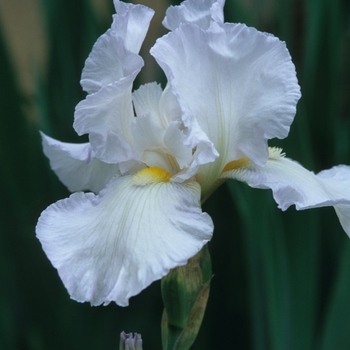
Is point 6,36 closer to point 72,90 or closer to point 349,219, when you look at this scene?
point 72,90

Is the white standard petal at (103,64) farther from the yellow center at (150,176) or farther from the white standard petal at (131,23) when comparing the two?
the yellow center at (150,176)

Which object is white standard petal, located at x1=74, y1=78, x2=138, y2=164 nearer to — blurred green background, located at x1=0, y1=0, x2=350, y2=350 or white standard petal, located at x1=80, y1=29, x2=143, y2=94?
white standard petal, located at x1=80, y1=29, x2=143, y2=94

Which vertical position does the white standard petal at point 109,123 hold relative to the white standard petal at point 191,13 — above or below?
below

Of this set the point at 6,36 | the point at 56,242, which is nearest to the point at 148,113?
the point at 56,242

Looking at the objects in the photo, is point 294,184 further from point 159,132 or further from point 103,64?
point 103,64

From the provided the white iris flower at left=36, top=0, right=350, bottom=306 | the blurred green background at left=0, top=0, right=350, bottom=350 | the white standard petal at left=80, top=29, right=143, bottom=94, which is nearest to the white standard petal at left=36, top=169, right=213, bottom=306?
the white iris flower at left=36, top=0, right=350, bottom=306

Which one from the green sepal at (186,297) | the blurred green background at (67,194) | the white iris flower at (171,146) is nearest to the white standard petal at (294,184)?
the white iris flower at (171,146)

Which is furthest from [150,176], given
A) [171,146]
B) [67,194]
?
[67,194]

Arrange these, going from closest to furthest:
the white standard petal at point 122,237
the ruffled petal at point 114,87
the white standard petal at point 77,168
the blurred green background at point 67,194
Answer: the white standard petal at point 122,237 < the ruffled petal at point 114,87 < the white standard petal at point 77,168 < the blurred green background at point 67,194

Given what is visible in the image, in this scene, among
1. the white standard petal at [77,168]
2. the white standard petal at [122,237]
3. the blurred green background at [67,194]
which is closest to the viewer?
the white standard petal at [122,237]
